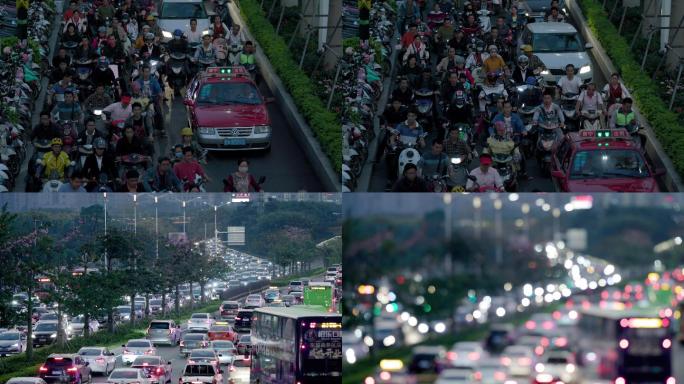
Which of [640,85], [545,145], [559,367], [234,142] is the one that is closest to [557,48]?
[640,85]

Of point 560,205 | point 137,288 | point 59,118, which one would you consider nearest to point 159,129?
point 59,118

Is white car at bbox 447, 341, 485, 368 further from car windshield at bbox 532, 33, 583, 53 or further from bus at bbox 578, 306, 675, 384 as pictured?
car windshield at bbox 532, 33, 583, 53

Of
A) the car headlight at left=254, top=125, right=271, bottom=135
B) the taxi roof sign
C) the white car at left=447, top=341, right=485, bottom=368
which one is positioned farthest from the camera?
the car headlight at left=254, top=125, right=271, bottom=135

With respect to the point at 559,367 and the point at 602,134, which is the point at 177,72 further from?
the point at 559,367

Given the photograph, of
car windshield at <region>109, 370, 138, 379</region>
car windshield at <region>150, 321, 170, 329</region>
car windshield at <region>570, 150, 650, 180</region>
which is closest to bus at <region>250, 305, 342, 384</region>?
car windshield at <region>150, 321, 170, 329</region>

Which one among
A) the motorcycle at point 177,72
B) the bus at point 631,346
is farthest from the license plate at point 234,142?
the bus at point 631,346

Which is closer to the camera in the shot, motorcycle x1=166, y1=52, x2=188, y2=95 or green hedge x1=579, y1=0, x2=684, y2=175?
green hedge x1=579, y1=0, x2=684, y2=175

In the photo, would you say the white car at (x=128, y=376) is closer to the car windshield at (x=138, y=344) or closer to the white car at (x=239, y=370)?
the car windshield at (x=138, y=344)
